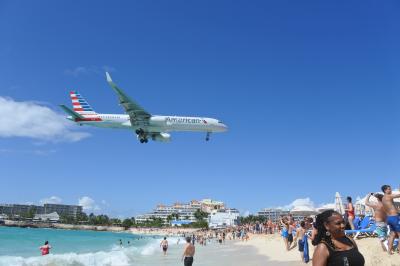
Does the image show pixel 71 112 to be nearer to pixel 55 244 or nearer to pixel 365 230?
pixel 365 230

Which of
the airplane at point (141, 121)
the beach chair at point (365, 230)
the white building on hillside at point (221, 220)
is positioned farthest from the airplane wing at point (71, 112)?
the white building on hillside at point (221, 220)

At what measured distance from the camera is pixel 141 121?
3534 cm

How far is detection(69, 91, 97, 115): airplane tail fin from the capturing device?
39.3 metres

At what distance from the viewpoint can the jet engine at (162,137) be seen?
1430 inches

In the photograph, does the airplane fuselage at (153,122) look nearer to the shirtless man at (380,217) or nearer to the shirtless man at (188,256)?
the shirtless man at (188,256)

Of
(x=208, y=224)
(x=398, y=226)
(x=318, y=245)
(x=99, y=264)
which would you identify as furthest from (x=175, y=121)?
(x=208, y=224)

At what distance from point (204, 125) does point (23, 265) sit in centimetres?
1865

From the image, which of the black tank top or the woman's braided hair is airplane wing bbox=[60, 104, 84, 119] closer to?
the woman's braided hair

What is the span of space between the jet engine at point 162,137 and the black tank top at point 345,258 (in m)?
33.0

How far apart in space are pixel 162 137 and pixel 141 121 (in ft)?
7.86

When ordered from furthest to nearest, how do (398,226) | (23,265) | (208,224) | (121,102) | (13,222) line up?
(13,222) → (208,224) → (121,102) → (23,265) → (398,226)

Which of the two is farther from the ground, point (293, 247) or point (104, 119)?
point (104, 119)

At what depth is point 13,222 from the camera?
18812 centimetres

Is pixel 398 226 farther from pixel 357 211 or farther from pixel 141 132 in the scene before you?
pixel 141 132
